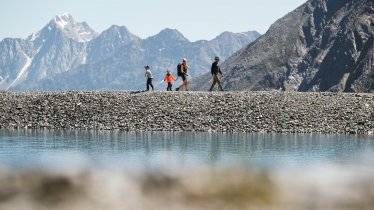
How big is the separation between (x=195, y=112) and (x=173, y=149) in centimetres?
1728

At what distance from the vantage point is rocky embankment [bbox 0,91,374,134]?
50.6 metres

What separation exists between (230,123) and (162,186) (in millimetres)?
39281

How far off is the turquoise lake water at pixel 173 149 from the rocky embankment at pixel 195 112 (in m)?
2.88

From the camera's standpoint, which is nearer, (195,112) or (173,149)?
(173,149)

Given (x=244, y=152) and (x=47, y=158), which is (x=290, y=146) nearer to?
(x=244, y=152)

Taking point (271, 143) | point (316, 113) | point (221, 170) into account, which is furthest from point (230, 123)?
point (221, 170)

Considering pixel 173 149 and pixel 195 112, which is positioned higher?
pixel 195 112

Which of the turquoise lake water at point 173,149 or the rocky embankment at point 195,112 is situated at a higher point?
the rocky embankment at point 195,112

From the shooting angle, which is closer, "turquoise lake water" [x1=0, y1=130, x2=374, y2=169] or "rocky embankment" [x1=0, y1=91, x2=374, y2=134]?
"turquoise lake water" [x1=0, y1=130, x2=374, y2=169]

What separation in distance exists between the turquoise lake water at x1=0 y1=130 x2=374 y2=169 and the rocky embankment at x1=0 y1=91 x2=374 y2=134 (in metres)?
2.88

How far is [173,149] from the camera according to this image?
3531cm

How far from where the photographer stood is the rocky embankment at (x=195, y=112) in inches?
1991

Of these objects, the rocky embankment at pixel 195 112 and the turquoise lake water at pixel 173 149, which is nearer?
the turquoise lake water at pixel 173 149

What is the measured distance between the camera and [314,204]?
39.9 ft
